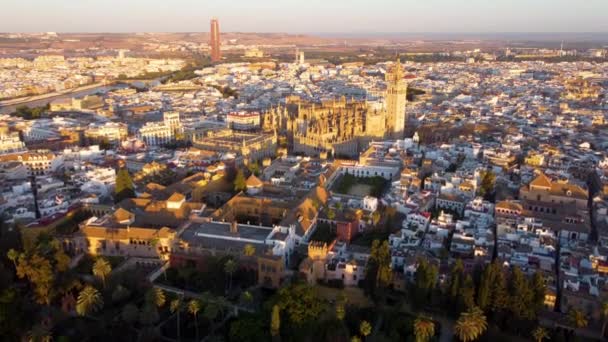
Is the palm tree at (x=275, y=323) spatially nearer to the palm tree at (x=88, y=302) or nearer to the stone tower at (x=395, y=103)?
the palm tree at (x=88, y=302)

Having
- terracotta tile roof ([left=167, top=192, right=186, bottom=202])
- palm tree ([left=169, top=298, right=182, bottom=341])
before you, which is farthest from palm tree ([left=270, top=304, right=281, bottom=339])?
terracotta tile roof ([left=167, top=192, right=186, bottom=202])

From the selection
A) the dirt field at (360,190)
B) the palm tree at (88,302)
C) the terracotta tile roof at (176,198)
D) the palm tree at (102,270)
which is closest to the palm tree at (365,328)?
the palm tree at (88,302)

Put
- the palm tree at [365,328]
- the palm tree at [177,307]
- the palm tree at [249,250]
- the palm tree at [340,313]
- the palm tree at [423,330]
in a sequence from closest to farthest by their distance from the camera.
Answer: the palm tree at [423,330], the palm tree at [365,328], the palm tree at [340,313], the palm tree at [177,307], the palm tree at [249,250]

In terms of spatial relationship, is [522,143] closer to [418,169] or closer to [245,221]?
[418,169]

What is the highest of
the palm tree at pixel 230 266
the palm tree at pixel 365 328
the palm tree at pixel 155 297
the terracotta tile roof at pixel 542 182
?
the terracotta tile roof at pixel 542 182

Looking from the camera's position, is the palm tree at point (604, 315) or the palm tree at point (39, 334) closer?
the palm tree at point (39, 334)

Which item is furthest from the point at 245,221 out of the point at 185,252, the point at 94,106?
the point at 94,106
